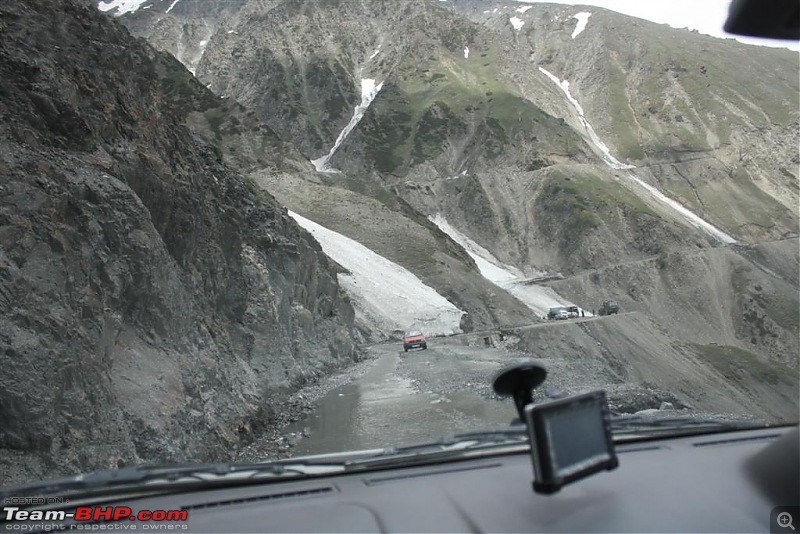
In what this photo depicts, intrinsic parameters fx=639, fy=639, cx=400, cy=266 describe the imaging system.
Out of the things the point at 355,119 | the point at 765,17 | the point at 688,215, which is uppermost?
the point at 765,17

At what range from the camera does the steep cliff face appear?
310 inches

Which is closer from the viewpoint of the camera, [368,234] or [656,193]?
[368,234]

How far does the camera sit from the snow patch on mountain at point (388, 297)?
47.2 m

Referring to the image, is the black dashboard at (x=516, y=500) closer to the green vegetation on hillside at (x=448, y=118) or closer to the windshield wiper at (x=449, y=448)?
the windshield wiper at (x=449, y=448)

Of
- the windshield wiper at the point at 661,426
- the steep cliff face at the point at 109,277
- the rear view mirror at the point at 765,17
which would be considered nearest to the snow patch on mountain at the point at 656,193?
the steep cliff face at the point at 109,277

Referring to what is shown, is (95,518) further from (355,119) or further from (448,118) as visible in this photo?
(355,119)

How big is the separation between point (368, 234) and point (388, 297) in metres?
17.0

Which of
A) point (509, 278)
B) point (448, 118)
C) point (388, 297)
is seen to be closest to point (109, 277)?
point (388, 297)

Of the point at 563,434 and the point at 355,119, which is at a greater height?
the point at 563,434

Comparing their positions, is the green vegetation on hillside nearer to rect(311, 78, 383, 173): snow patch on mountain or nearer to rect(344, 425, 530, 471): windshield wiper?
rect(311, 78, 383, 173): snow patch on mountain

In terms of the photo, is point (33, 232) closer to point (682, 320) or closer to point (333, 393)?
point (333, 393)

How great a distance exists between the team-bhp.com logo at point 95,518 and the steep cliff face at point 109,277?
474 cm

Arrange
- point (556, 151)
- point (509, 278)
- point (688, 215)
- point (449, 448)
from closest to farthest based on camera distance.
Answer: point (449, 448)
point (509, 278)
point (688, 215)
point (556, 151)

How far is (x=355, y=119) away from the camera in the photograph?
5797 inches
